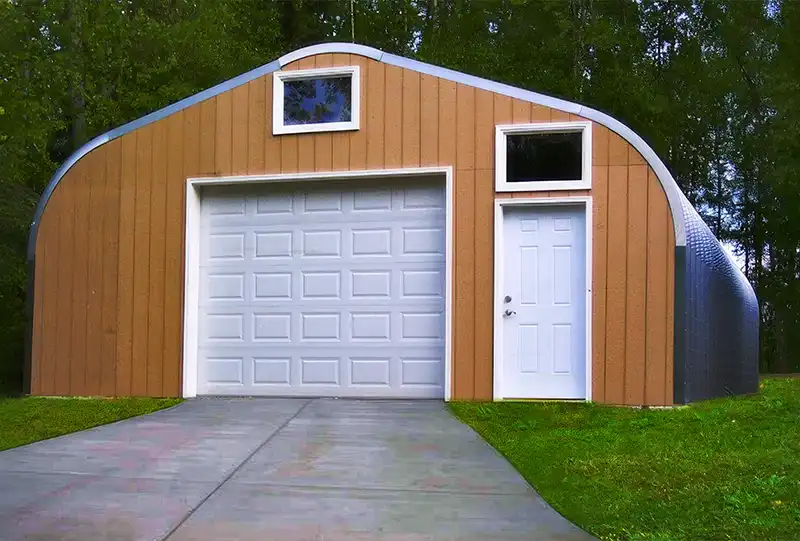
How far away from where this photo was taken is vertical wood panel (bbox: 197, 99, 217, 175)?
28.4 feet

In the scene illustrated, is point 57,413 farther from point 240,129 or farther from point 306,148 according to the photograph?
point 306,148

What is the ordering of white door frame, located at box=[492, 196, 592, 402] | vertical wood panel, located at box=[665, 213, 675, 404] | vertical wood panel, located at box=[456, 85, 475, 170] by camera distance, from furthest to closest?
vertical wood panel, located at box=[456, 85, 475, 170] → white door frame, located at box=[492, 196, 592, 402] → vertical wood panel, located at box=[665, 213, 675, 404]

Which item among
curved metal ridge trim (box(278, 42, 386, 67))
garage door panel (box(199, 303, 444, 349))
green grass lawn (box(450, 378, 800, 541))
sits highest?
curved metal ridge trim (box(278, 42, 386, 67))

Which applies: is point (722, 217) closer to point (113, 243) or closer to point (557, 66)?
point (557, 66)

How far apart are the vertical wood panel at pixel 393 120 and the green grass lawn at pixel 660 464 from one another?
2663 mm

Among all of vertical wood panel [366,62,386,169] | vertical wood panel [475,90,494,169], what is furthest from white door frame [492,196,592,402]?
vertical wood panel [366,62,386,169]

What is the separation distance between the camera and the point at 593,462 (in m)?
5.14

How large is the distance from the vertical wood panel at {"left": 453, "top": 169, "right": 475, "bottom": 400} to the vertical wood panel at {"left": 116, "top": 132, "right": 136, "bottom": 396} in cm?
362

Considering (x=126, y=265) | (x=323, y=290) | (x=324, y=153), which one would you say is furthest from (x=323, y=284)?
(x=126, y=265)

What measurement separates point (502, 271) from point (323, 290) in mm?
1977

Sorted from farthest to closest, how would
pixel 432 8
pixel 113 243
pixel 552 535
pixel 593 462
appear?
pixel 432 8, pixel 113 243, pixel 593 462, pixel 552 535

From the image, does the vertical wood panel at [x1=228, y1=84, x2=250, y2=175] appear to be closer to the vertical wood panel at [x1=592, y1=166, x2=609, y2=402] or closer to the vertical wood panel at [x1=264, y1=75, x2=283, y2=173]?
the vertical wood panel at [x1=264, y1=75, x2=283, y2=173]

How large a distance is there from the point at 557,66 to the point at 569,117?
1310 cm

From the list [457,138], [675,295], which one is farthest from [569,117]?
[675,295]
